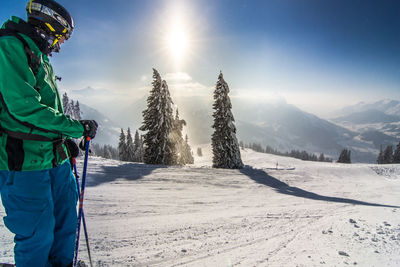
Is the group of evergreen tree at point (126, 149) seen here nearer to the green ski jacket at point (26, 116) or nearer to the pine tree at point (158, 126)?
the pine tree at point (158, 126)

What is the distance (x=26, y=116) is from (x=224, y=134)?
24055mm

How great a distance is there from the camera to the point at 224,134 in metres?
25.5

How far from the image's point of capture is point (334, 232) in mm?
4891

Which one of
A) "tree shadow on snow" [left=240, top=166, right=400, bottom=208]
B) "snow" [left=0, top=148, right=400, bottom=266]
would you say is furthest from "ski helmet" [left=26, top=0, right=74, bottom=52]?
"tree shadow on snow" [left=240, top=166, right=400, bottom=208]

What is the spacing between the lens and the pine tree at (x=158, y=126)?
23406 millimetres

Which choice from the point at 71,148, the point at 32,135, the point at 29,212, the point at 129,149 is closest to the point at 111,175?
the point at 71,148

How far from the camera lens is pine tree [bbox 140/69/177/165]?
23.4m

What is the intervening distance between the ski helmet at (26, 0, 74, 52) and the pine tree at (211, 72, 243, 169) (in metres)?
22.8

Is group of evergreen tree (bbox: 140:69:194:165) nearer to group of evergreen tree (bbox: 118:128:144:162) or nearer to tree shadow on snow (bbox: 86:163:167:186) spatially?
tree shadow on snow (bbox: 86:163:167:186)

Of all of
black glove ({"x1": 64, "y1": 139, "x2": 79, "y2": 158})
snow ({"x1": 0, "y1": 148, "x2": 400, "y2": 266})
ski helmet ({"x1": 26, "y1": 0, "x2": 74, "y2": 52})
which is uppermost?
ski helmet ({"x1": 26, "y1": 0, "x2": 74, "y2": 52})

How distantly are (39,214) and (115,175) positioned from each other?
9.19 meters

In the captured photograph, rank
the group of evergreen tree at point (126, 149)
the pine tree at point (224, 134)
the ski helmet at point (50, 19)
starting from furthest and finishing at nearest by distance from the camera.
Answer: the group of evergreen tree at point (126, 149)
the pine tree at point (224, 134)
the ski helmet at point (50, 19)

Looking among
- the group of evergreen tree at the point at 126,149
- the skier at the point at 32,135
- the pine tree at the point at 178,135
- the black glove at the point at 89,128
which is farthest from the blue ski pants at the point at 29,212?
the group of evergreen tree at the point at 126,149

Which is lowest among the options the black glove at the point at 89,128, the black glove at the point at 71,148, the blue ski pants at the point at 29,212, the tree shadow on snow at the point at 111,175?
the tree shadow on snow at the point at 111,175
